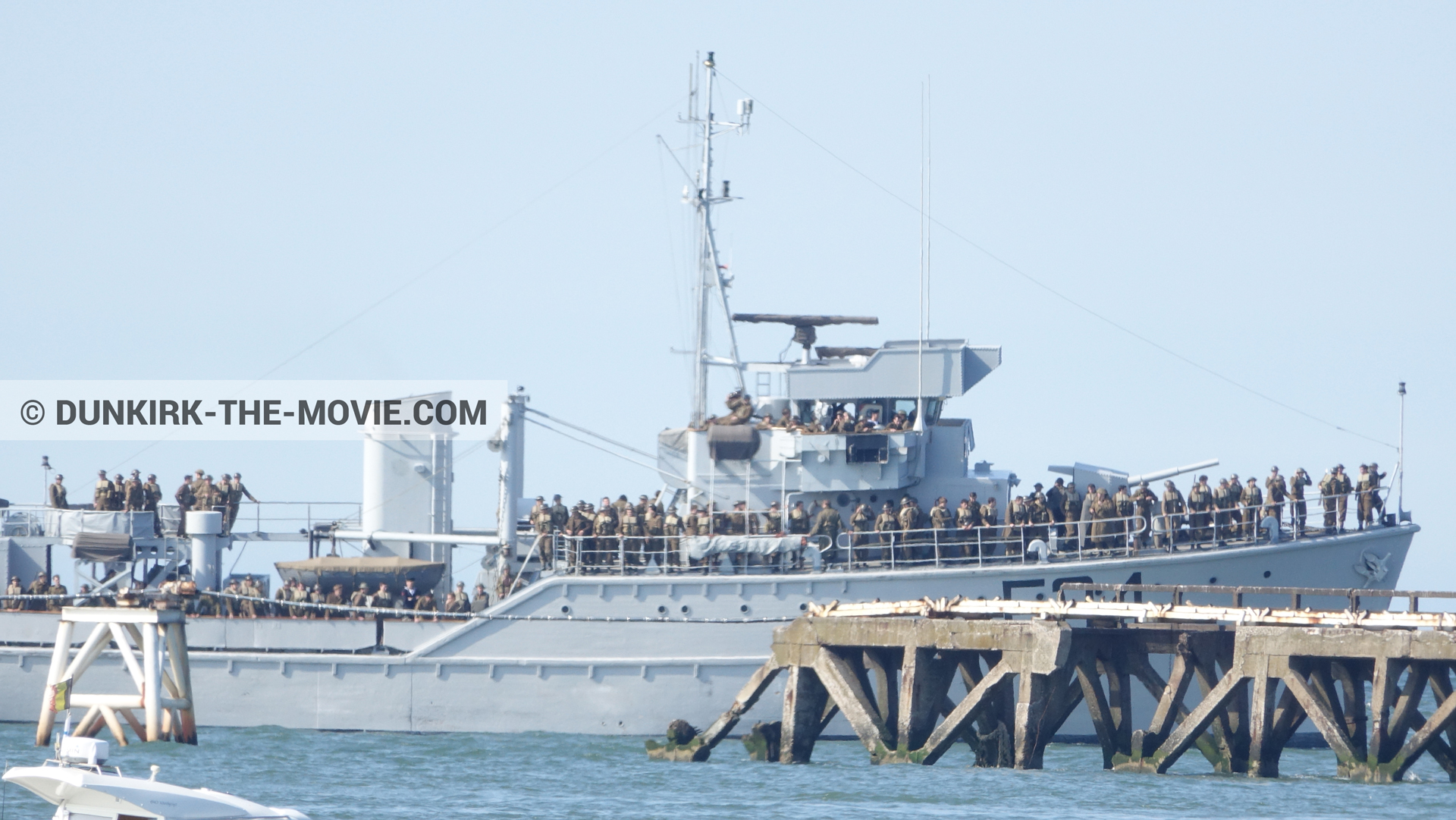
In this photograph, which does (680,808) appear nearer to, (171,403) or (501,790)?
(501,790)

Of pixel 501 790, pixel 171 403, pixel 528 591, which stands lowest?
pixel 501 790

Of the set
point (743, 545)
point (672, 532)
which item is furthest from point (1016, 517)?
point (672, 532)

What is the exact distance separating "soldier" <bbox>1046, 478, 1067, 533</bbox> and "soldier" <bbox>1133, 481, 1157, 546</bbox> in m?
1.07

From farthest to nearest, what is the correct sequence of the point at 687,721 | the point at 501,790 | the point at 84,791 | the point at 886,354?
the point at 886,354
the point at 687,721
the point at 501,790
the point at 84,791

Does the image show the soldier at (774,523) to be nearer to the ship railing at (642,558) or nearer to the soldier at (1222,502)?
the ship railing at (642,558)

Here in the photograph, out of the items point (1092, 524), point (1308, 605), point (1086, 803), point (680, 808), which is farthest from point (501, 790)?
point (1308, 605)

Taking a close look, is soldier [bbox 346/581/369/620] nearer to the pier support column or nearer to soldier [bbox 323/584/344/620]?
soldier [bbox 323/584/344/620]

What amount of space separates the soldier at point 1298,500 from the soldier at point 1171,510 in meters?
1.70

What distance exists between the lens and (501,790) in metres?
24.6

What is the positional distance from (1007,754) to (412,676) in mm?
9788

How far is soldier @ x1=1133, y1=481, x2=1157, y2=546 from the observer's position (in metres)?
30.4

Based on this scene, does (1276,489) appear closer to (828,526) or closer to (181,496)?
(828,526)

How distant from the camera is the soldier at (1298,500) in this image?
30.6m

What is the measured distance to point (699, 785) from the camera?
24750mm
